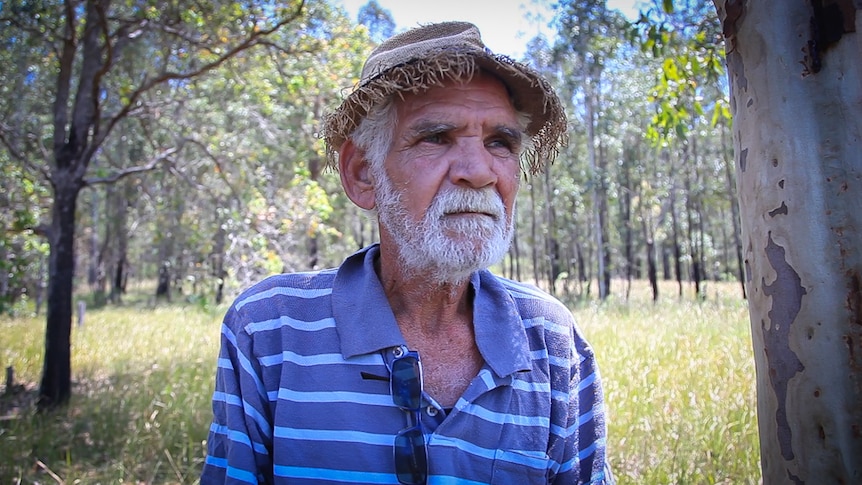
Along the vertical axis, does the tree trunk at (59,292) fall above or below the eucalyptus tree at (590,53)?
below

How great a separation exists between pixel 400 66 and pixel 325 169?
0.63 meters

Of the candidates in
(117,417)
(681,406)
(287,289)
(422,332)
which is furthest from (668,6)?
(117,417)

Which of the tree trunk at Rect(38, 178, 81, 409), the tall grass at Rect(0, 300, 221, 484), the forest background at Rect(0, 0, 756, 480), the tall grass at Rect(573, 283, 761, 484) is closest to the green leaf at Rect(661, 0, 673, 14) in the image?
the forest background at Rect(0, 0, 756, 480)

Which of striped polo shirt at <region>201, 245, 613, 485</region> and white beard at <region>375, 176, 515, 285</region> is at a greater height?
white beard at <region>375, 176, 515, 285</region>

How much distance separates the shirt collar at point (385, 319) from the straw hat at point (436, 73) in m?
0.49

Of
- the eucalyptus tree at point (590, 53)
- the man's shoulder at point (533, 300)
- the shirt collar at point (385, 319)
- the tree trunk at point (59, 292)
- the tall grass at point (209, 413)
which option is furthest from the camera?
the eucalyptus tree at point (590, 53)

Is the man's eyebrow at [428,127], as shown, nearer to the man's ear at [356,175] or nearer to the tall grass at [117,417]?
the man's ear at [356,175]

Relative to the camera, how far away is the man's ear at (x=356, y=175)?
1807 mm

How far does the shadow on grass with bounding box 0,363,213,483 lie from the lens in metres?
3.40

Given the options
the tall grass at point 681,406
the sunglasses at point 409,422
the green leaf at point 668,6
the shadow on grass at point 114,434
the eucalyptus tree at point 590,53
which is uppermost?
the eucalyptus tree at point 590,53

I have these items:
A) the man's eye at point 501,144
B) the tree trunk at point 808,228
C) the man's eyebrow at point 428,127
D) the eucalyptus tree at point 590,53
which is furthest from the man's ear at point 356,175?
the eucalyptus tree at point 590,53

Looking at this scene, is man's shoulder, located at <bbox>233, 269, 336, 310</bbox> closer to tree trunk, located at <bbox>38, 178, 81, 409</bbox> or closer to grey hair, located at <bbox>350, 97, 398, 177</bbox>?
grey hair, located at <bbox>350, 97, 398, 177</bbox>

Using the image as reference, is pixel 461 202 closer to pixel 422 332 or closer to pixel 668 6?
pixel 422 332

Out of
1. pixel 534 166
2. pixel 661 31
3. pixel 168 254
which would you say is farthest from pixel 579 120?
pixel 534 166
